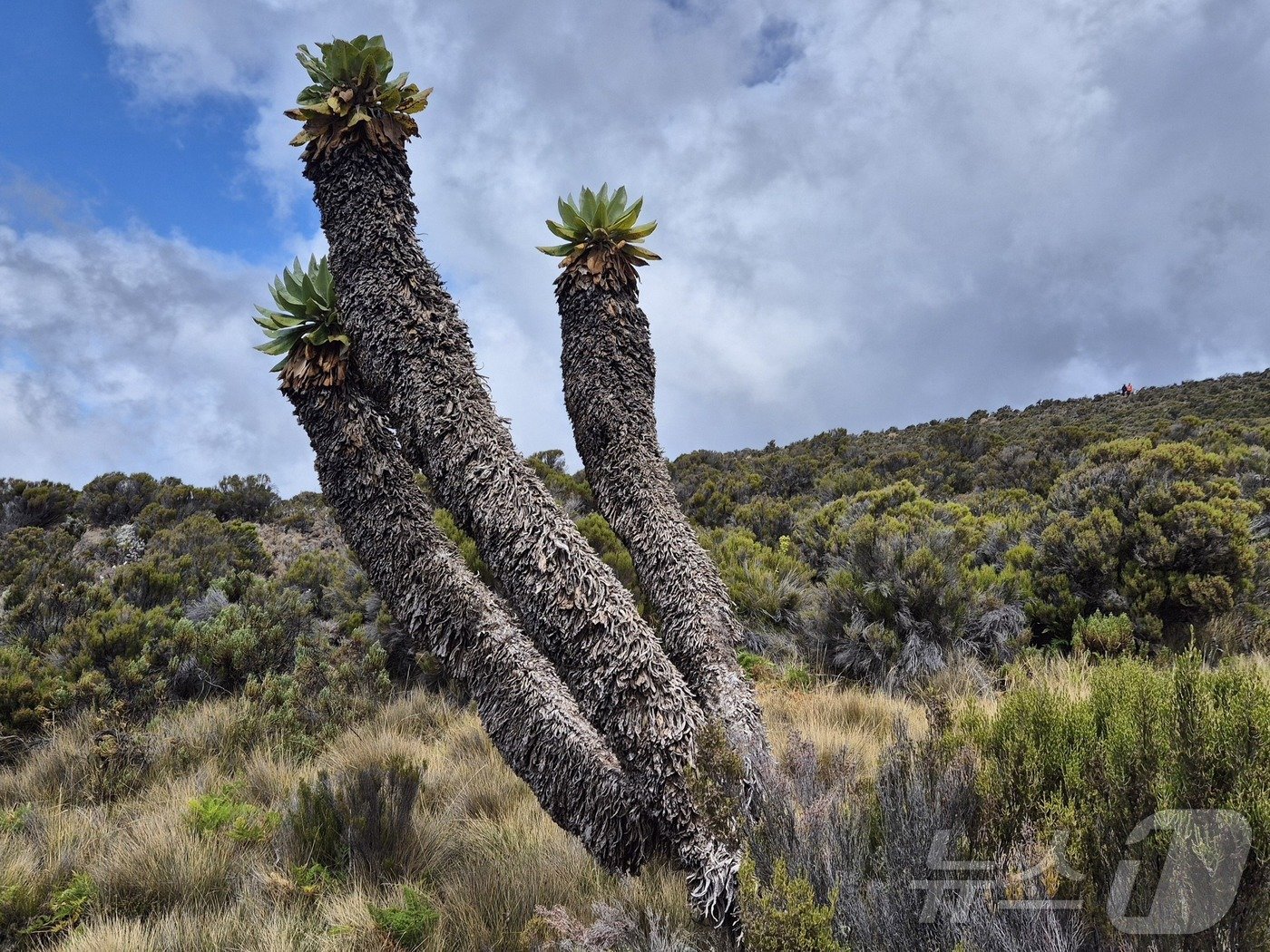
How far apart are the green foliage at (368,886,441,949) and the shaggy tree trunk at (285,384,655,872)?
29.0 inches

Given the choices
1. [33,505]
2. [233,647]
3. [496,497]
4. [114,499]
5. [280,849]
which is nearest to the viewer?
[496,497]

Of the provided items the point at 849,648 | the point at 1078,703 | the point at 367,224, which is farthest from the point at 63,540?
the point at 1078,703

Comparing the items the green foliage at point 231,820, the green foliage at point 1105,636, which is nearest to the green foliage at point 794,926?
the green foliage at point 231,820

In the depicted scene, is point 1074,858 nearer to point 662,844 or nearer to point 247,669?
point 662,844

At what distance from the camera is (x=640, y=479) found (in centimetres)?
439

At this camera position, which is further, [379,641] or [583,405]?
[379,641]

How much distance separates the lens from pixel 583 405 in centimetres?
453

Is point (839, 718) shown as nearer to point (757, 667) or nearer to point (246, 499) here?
point (757, 667)

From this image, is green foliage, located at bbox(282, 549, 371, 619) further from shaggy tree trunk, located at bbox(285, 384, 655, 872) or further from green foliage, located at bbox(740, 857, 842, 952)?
green foliage, located at bbox(740, 857, 842, 952)

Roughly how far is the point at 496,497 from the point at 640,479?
120 cm

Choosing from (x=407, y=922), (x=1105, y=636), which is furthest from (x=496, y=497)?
(x=1105, y=636)

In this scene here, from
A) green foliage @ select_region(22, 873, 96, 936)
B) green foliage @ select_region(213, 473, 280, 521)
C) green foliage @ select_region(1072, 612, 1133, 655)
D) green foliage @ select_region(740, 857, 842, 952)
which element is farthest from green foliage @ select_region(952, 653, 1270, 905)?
green foliage @ select_region(213, 473, 280, 521)

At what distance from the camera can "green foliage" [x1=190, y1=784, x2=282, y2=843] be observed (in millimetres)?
4277

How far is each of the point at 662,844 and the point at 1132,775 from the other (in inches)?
78.3
